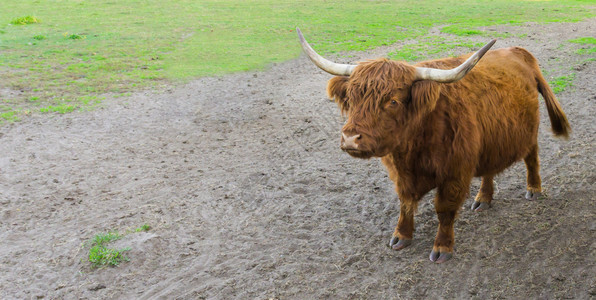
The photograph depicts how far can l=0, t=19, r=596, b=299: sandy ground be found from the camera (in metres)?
4.49

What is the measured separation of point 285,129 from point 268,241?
3.67 metres

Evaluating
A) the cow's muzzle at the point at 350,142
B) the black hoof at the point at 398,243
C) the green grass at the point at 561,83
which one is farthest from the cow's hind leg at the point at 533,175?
the green grass at the point at 561,83

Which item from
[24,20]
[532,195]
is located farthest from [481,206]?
[24,20]

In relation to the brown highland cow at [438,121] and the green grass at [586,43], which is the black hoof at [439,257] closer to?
the brown highland cow at [438,121]

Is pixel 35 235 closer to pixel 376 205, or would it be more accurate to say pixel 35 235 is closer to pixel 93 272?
pixel 93 272

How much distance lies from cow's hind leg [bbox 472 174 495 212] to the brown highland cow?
1.89 ft

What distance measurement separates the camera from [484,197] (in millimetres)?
5734

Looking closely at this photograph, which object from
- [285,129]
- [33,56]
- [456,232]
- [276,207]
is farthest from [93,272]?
[33,56]

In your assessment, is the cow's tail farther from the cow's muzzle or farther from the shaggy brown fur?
the cow's muzzle

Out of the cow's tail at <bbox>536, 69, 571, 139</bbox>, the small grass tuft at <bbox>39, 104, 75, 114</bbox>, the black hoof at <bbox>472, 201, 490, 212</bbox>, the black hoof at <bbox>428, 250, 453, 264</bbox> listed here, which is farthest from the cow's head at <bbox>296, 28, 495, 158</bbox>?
the small grass tuft at <bbox>39, 104, 75, 114</bbox>

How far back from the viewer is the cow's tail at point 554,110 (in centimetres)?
557

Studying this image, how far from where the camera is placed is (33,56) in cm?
1370

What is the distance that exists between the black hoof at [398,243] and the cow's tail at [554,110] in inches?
92.8

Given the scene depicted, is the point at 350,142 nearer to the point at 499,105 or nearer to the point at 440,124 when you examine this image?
the point at 440,124
